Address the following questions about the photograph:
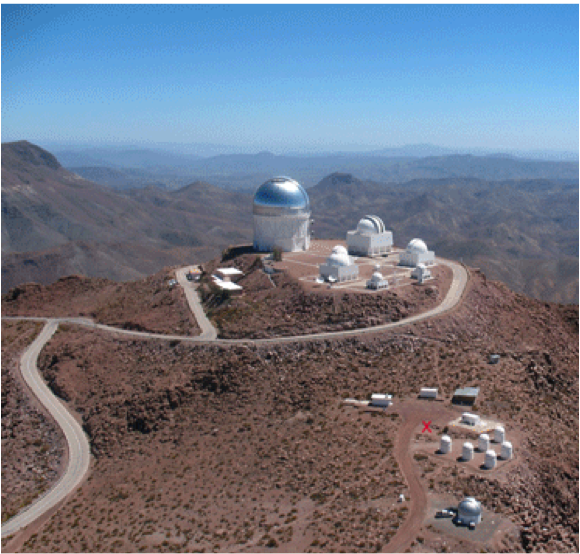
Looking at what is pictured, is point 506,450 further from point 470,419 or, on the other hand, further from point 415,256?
point 415,256

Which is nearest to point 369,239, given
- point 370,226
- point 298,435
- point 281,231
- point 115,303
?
point 370,226

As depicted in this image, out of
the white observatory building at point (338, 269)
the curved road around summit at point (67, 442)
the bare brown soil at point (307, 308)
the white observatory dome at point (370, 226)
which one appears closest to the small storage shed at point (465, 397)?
the bare brown soil at point (307, 308)

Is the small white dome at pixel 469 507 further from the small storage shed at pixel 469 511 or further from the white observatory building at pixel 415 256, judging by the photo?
the white observatory building at pixel 415 256

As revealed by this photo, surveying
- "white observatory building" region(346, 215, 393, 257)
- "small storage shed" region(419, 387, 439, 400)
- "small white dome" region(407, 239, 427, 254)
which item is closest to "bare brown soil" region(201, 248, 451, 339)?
"small white dome" region(407, 239, 427, 254)

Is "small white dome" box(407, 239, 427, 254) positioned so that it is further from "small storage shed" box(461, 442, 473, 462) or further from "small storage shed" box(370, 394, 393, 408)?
"small storage shed" box(461, 442, 473, 462)

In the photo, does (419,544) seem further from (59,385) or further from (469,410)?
(59,385)

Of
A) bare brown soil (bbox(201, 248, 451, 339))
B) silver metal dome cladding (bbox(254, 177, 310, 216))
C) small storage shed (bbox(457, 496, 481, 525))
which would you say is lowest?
small storage shed (bbox(457, 496, 481, 525))

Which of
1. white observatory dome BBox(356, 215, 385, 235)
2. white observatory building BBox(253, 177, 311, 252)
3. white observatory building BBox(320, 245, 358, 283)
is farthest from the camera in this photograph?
white observatory dome BBox(356, 215, 385, 235)
